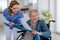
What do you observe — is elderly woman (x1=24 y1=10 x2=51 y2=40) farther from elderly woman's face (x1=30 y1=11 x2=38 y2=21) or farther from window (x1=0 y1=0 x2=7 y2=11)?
window (x1=0 y1=0 x2=7 y2=11)

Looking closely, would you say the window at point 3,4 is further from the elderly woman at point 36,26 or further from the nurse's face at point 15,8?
the elderly woman at point 36,26

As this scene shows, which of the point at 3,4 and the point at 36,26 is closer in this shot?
the point at 36,26

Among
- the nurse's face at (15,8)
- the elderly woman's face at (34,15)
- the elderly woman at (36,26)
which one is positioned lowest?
the elderly woman at (36,26)

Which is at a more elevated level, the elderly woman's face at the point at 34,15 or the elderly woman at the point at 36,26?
the elderly woman's face at the point at 34,15

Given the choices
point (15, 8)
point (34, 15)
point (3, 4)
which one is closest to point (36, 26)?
point (34, 15)

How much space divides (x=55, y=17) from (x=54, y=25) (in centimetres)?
26

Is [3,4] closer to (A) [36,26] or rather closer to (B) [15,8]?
(B) [15,8]

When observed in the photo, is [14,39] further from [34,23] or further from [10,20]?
[34,23]

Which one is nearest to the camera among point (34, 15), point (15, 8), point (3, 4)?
point (34, 15)

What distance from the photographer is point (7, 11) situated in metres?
2.25

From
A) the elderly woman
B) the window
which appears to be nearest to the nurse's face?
the elderly woman

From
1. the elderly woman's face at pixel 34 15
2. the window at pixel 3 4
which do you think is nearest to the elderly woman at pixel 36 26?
the elderly woman's face at pixel 34 15

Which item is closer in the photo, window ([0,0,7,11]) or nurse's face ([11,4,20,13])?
nurse's face ([11,4,20,13])

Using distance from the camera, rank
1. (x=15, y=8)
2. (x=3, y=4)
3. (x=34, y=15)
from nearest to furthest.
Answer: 1. (x=34, y=15)
2. (x=15, y=8)
3. (x=3, y=4)
